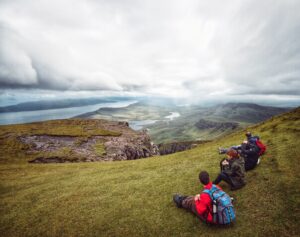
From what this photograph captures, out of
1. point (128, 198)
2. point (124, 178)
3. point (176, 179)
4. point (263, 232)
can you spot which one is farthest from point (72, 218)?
point (263, 232)

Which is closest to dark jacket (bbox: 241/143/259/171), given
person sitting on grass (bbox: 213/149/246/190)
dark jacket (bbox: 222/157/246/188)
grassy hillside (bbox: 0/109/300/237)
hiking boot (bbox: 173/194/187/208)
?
grassy hillside (bbox: 0/109/300/237)

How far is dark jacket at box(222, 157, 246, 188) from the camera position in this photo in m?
12.5

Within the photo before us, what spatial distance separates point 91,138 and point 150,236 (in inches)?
2398

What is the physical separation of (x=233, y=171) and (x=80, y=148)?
166 feet

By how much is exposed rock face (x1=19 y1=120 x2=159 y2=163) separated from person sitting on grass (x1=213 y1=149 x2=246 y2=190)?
39.9 metres

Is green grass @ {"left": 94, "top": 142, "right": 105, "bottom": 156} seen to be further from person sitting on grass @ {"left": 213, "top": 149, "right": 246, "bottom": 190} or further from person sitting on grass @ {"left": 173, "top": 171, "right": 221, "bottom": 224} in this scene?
person sitting on grass @ {"left": 173, "top": 171, "right": 221, "bottom": 224}

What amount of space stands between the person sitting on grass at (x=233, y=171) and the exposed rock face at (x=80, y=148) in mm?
39922

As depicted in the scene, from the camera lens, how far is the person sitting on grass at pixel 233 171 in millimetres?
12487

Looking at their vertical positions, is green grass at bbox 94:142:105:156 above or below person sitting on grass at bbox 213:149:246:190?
below

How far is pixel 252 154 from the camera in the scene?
15.9 meters

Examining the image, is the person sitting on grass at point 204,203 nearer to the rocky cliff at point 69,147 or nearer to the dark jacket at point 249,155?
the dark jacket at point 249,155

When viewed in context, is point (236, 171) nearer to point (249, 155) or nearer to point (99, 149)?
point (249, 155)

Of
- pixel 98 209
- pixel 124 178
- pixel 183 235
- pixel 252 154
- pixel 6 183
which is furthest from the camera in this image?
pixel 6 183

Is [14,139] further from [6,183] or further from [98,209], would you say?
[98,209]
